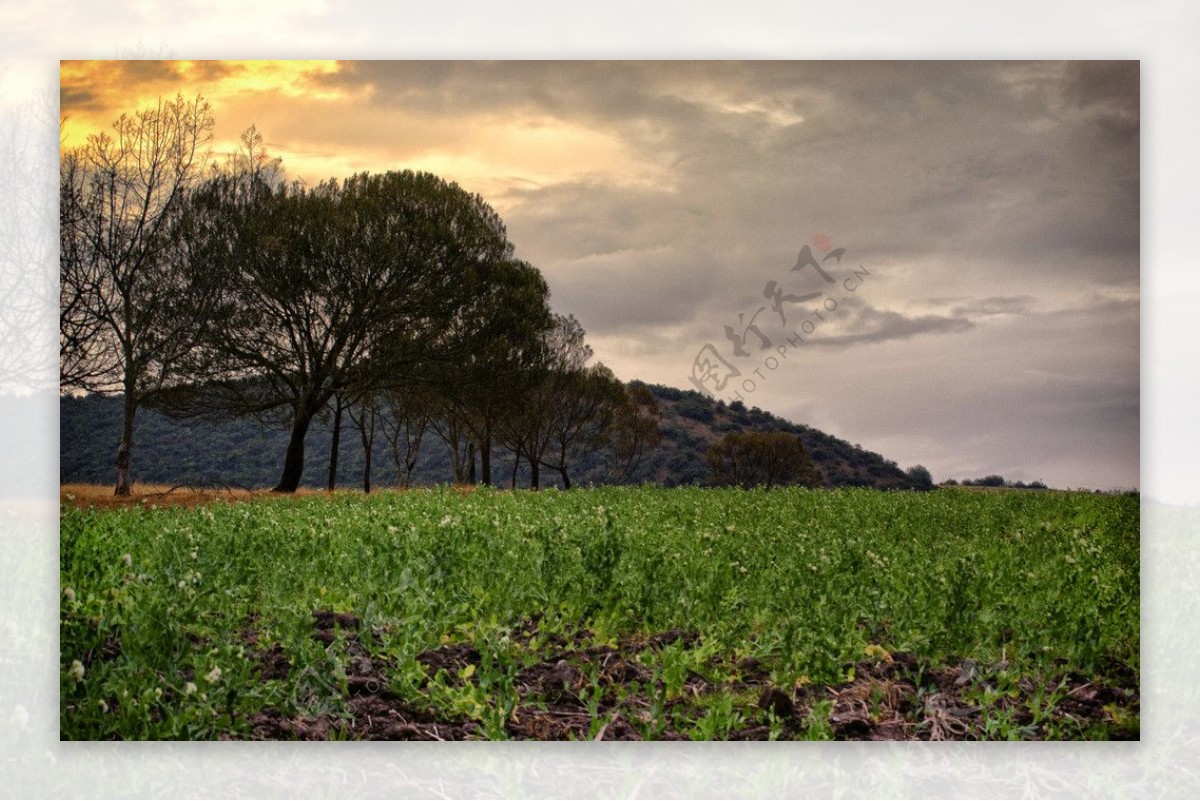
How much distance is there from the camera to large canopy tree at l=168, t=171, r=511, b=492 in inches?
307

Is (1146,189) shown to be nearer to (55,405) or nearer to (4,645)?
(55,405)

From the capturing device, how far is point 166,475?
7.61 meters

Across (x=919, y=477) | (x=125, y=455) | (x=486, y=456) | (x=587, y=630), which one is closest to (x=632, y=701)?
(x=587, y=630)

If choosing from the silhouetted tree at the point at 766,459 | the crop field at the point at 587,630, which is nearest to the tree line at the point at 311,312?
the silhouetted tree at the point at 766,459

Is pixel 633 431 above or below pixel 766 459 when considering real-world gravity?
above

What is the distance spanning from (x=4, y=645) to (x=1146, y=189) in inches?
337

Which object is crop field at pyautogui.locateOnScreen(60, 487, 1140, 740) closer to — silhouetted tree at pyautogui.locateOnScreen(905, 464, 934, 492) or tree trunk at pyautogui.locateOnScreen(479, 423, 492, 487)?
silhouetted tree at pyautogui.locateOnScreen(905, 464, 934, 492)

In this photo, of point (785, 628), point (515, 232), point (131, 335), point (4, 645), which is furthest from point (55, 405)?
point (785, 628)

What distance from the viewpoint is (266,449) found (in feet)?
26.0

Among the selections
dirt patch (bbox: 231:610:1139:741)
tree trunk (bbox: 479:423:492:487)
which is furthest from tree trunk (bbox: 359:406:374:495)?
dirt patch (bbox: 231:610:1139:741)

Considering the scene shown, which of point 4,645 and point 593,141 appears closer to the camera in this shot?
point 4,645

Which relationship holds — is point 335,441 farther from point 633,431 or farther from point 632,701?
point 632,701

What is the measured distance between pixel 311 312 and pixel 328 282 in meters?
0.30

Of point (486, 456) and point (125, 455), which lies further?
point (486, 456)
